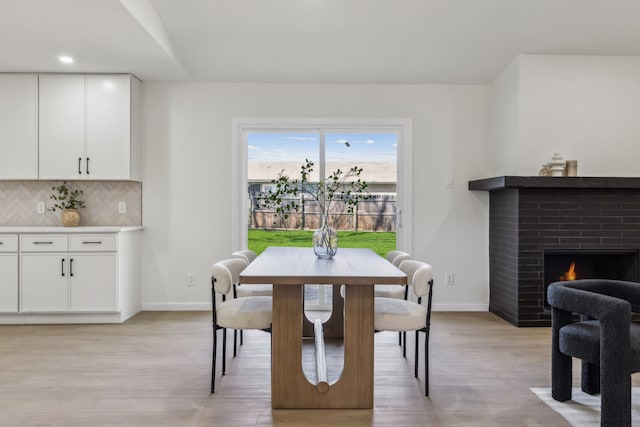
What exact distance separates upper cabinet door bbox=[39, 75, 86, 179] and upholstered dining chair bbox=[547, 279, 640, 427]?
168 inches

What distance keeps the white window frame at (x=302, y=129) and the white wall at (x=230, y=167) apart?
0.06m

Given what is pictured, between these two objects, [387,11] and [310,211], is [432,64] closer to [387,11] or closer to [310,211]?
[387,11]

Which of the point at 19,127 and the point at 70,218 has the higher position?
the point at 19,127

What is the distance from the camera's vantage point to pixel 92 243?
14.2 feet

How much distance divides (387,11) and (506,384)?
116 inches

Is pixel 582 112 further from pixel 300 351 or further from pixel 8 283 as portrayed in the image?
pixel 8 283

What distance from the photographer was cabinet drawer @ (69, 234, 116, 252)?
4.30 metres

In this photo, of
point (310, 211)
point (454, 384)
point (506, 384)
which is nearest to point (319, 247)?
point (454, 384)

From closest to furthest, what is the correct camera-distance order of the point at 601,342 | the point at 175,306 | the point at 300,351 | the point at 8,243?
the point at 601,342 → the point at 300,351 → the point at 8,243 → the point at 175,306

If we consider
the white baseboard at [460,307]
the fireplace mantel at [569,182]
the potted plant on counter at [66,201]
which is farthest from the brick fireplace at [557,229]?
the potted plant on counter at [66,201]

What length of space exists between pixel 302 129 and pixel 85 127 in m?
2.14

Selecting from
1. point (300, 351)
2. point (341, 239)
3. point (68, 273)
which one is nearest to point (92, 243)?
point (68, 273)

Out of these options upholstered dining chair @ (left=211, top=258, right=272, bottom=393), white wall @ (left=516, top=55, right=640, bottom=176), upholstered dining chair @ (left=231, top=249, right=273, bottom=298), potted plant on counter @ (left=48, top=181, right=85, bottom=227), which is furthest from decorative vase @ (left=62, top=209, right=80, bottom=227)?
white wall @ (left=516, top=55, right=640, bottom=176)

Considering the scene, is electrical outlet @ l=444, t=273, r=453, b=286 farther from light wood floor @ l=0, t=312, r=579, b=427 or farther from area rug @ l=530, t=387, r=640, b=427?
area rug @ l=530, t=387, r=640, b=427
